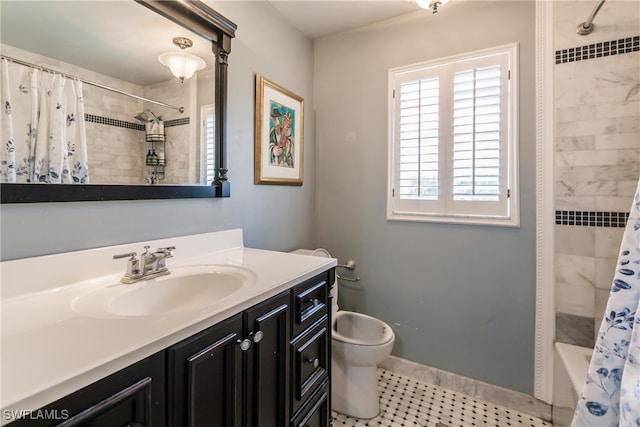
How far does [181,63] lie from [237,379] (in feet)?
4.21

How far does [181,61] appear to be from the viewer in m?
1.33

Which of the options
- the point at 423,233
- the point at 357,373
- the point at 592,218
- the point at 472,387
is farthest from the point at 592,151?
the point at 357,373

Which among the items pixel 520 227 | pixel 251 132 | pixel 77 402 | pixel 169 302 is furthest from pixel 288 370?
pixel 520 227

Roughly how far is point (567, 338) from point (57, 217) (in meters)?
2.36

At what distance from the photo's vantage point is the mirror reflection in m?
0.88

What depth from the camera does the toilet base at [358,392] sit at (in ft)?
5.46

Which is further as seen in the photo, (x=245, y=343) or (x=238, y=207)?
(x=238, y=207)

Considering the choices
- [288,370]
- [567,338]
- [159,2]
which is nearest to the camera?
[288,370]

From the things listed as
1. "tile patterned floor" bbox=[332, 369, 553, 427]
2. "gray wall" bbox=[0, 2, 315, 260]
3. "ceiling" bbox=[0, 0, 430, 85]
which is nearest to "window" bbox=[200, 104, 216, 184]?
"gray wall" bbox=[0, 2, 315, 260]

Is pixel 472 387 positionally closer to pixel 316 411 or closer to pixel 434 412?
pixel 434 412

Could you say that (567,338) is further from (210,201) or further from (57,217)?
(57,217)

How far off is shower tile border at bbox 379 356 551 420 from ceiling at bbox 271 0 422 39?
2302 mm

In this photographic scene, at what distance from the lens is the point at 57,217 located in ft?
3.15

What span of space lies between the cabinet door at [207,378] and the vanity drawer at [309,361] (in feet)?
0.90
